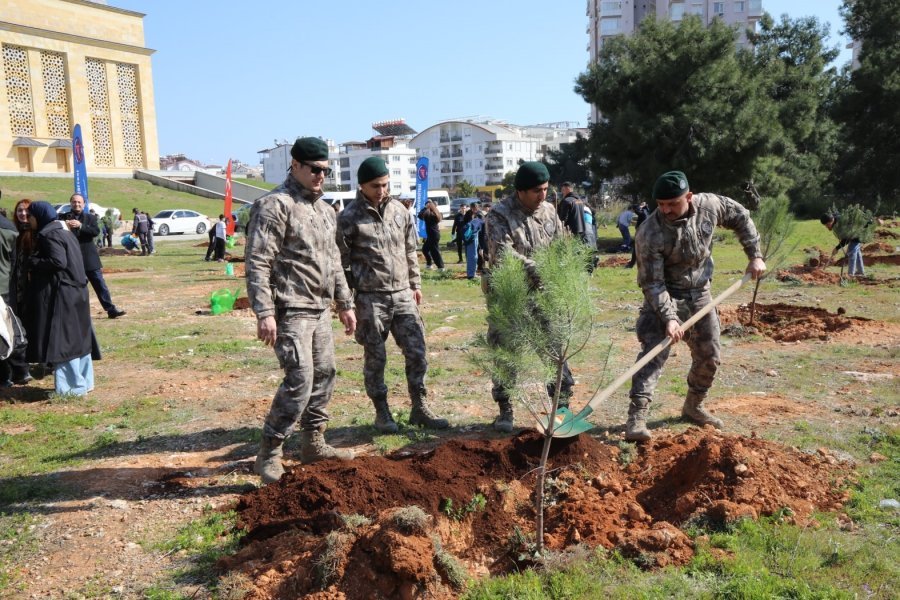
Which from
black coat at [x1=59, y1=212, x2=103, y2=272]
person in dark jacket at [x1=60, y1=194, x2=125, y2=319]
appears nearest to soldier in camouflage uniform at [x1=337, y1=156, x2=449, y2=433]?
person in dark jacket at [x1=60, y1=194, x2=125, y2=319]

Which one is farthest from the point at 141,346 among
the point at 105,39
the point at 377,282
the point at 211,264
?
the point at 105,39

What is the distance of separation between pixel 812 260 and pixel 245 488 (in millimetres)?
14604

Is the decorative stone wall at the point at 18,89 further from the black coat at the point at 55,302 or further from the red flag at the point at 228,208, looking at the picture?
the black coat at the point at 55,302

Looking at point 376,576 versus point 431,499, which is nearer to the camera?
point 376,576

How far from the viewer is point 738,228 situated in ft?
16.8

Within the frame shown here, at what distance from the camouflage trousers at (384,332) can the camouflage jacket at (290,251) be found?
69 cm

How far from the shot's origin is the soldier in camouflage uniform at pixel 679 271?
4.78 meters

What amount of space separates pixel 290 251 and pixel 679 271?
8.99ft

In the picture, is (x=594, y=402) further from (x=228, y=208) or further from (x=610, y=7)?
(x=610, y=7)

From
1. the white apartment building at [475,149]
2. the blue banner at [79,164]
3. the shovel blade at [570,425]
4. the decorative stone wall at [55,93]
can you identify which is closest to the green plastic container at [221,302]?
the blue banner at [79,164]

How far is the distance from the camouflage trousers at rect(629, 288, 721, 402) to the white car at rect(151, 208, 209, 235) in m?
33.2

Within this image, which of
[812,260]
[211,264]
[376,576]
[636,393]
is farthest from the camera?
[211,264]

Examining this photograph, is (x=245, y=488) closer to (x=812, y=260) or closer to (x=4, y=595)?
(x=4, y=595)

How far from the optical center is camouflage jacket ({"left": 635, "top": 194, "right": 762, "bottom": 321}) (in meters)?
4.85
